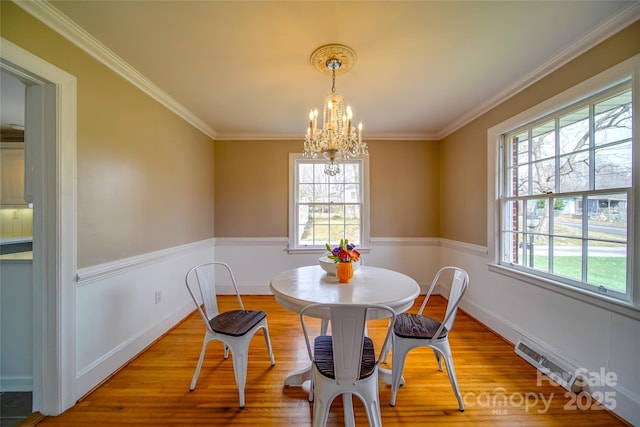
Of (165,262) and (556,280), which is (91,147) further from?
(556,280)

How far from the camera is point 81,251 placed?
67.1 inches

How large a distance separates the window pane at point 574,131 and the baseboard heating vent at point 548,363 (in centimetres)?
161

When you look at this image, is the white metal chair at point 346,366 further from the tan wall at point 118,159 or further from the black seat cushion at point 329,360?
the tan wall at point 118,159

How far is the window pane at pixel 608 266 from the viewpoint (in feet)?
5.20

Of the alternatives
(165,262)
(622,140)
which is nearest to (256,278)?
(165,262)

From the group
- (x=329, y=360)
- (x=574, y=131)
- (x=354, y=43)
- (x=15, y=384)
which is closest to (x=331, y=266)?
(x=329, y=360)

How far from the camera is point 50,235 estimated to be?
60.4 inches

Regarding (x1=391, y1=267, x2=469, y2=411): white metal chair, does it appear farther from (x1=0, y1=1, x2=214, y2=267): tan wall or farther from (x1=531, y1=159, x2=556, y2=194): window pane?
(x1=0, y1=1, x2=214, y2=267): tan wall

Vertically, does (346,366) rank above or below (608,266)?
below

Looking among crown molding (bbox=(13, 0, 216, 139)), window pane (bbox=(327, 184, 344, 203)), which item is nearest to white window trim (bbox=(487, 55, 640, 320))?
window pane (bbox=(327, 184, 344, 203))

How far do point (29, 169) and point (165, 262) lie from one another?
52.8 inches

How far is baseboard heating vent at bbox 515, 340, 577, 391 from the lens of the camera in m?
1.79

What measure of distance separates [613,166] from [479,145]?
1.35 metres

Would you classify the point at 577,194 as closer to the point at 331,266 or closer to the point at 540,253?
the point at 540,253
